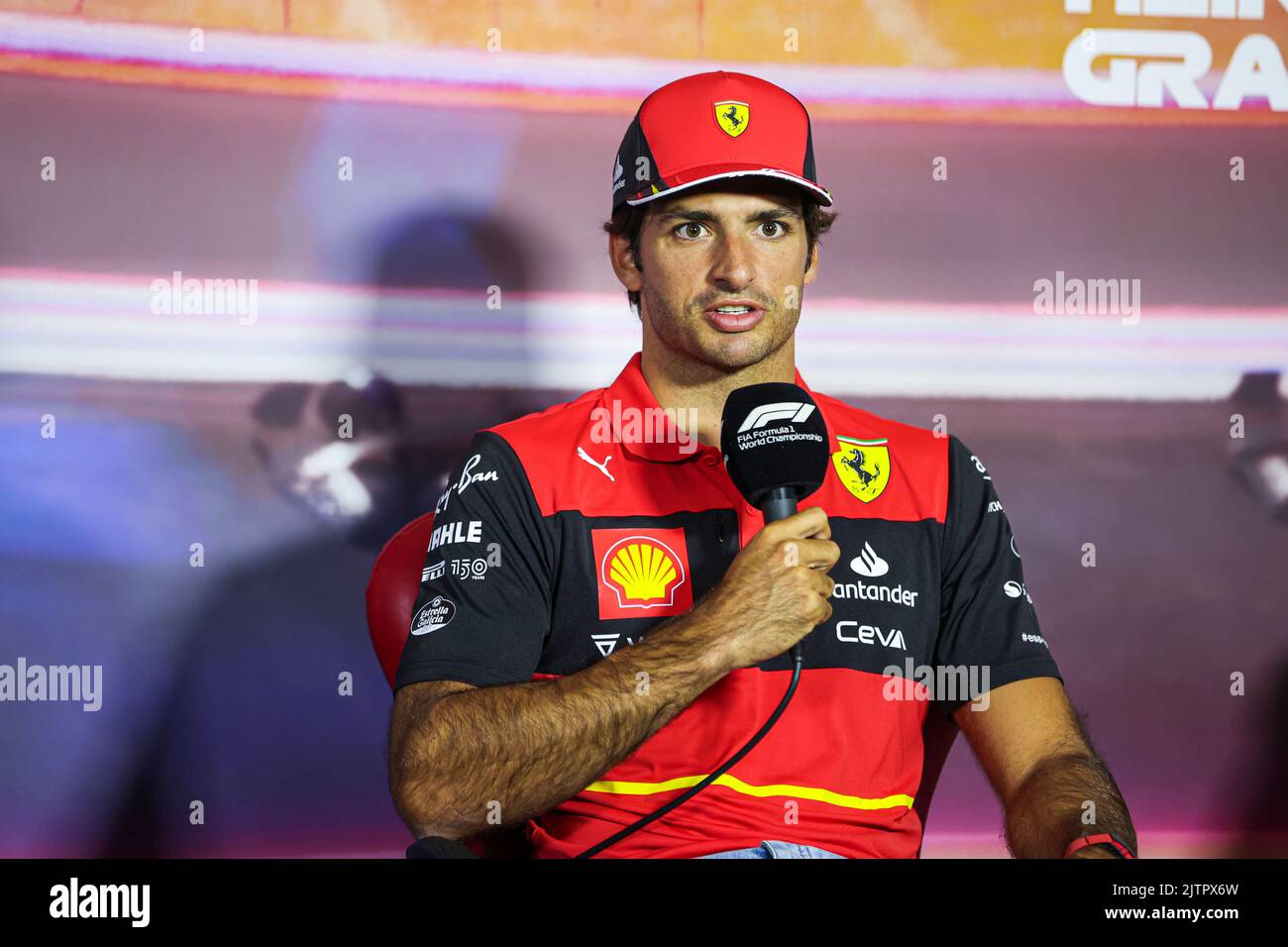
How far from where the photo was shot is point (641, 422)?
178 centimetres

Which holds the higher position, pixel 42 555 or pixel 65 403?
A: pixel 65 403

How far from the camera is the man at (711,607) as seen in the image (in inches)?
58.5

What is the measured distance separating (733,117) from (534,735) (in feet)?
2.75

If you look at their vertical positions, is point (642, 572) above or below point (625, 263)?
below

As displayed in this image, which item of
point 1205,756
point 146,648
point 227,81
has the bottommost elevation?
point 1205,756

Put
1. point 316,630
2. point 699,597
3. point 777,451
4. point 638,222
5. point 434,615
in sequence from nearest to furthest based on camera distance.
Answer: point 777,451
point 434,615
point 699,597
point 638,222
point 316,630

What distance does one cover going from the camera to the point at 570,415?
5.89ft

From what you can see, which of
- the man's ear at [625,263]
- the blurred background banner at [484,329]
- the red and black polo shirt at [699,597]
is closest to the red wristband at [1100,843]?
the red and black polo shirt at [699,597]

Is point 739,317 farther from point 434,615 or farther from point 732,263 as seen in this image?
point 434,615

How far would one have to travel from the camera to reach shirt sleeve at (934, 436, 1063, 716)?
170 centimetres

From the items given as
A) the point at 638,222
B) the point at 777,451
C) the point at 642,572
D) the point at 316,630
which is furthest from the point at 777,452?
the point at 316,630
